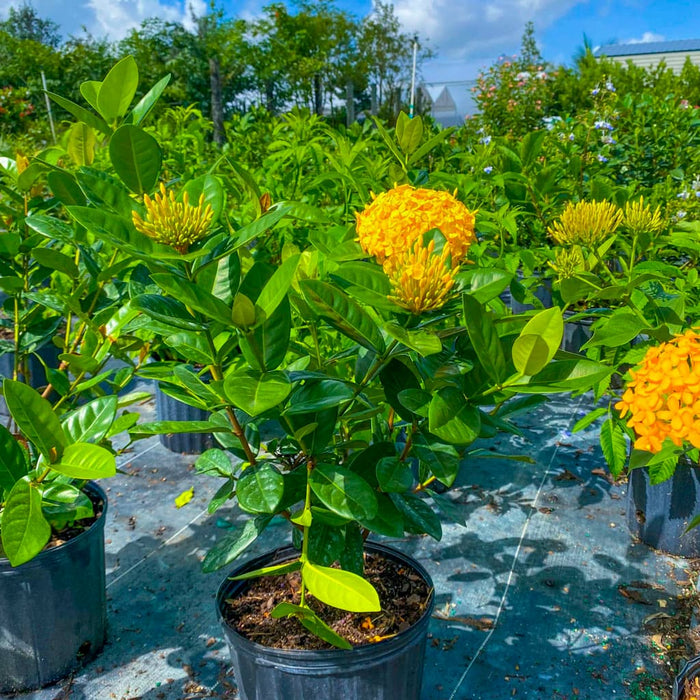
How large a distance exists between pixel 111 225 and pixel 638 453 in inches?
43.6

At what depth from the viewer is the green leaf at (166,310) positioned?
0.83 meters

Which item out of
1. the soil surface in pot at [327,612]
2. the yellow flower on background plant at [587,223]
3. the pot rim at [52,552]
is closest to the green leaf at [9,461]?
the pot rim at [52,552]

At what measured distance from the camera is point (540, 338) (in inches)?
31.3

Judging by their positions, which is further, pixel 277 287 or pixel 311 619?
pixel 311 619

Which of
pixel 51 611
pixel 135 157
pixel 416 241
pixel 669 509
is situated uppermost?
pixel 135 157

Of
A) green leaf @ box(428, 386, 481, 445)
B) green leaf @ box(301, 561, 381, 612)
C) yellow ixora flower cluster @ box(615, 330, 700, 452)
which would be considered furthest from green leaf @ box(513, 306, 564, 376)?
green leaf @ box(301, 561, 381, 612)

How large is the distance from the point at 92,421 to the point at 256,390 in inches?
18.9

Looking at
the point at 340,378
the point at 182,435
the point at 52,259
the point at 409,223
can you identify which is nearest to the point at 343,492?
the point at 340,378

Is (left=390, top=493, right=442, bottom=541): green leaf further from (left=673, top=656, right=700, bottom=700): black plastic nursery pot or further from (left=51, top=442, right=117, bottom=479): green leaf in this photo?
(left=673, top=656, right=700, bottom=700): black plastic nursery pot

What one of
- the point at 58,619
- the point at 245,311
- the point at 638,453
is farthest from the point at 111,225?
the point at 58,619

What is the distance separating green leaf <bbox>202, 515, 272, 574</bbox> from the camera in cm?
112

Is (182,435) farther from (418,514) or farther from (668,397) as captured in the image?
(668,397)

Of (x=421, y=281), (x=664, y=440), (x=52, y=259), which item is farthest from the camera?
(x=52, y=259)

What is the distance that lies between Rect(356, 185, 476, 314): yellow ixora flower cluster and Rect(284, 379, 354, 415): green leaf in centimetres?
16
